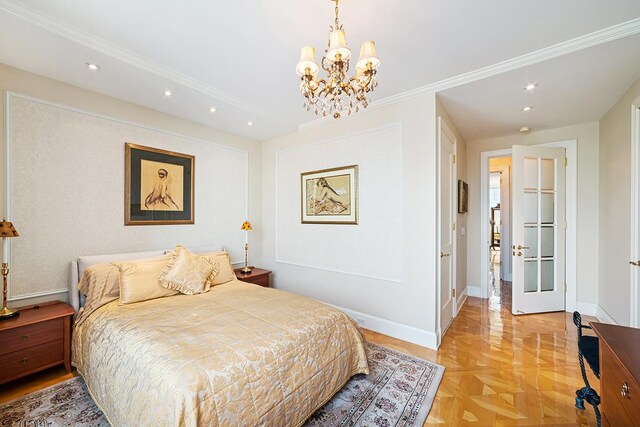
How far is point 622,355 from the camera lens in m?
1.16

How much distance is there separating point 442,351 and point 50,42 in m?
4.24

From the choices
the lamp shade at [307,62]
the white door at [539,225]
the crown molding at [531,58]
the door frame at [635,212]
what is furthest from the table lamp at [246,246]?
the door frame at [635,212]

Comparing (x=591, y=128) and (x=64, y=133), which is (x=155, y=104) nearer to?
(x=64, y=133)

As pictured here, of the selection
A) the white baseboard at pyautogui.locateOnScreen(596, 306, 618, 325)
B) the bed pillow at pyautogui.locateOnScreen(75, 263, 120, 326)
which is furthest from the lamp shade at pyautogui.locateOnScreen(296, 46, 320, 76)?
the white baseboard at pyautogui.locateOnScreen(596, 306, 618, 325)

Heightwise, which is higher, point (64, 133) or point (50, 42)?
point (50, 42)

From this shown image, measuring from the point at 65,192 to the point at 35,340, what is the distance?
1.30m

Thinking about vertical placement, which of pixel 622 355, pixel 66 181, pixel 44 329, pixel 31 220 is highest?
pixel 66 181

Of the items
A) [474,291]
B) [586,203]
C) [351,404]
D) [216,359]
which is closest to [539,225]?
[586,203]

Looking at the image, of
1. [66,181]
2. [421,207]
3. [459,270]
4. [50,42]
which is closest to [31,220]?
[66,181]

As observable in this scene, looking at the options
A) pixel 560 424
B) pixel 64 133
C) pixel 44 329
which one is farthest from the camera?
pixel 64 133

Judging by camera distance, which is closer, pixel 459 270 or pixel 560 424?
pixel 560 424

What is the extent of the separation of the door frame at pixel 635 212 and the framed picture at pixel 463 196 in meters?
1.61

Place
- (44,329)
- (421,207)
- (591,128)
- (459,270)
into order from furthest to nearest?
(459,270), (591,128), (421,207), (44,329)

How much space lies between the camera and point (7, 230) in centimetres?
205
